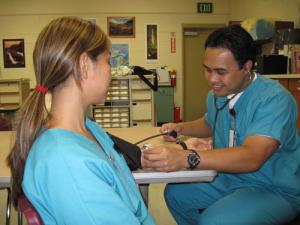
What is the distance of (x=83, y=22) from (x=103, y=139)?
0.35 m

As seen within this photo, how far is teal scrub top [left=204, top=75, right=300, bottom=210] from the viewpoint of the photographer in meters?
1.33

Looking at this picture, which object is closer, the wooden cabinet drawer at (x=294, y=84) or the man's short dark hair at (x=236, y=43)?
the man's short dark hair at (x=236, y=43)

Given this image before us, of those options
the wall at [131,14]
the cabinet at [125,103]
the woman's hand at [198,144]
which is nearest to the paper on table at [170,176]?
the woman's hand at [198,144]

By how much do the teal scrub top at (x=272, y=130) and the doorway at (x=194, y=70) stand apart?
5421mm

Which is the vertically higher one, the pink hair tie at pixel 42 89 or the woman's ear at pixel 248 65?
the woman's ear at pixel 248 65

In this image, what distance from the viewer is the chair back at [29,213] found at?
2.39ft

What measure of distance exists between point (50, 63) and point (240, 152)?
746 mm

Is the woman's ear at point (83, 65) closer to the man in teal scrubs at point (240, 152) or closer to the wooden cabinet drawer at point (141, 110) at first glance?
the man in teal scrubs at point (240, 152)

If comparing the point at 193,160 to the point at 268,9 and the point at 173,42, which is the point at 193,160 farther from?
the point at 173,42

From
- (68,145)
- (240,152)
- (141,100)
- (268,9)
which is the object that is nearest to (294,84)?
(141,100)

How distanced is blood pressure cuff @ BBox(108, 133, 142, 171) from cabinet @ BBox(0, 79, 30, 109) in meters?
4.13

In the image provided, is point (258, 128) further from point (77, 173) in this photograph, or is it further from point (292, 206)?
point (77, 173)

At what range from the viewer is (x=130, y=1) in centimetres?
662

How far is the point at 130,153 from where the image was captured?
1.19 m
